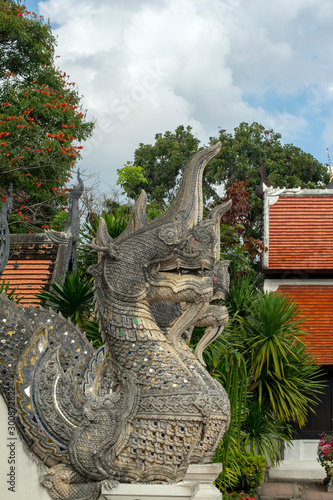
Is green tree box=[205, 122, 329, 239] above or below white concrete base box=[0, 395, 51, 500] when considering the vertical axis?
above

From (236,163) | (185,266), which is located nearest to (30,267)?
(185,266)

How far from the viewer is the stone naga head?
4891 millimetres

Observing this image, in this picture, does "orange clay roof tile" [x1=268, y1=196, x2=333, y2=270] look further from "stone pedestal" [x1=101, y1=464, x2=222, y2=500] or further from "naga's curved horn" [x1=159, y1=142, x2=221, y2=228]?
"stone pedestal" [x1=101, y1=464, x2=222, y2=500]

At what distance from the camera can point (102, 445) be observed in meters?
4.80

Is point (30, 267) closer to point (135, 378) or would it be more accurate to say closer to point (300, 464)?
point (300, 464)

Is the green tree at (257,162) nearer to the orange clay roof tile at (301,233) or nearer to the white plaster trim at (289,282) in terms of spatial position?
the orange clay roof tile at (301,233)

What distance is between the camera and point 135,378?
486cm

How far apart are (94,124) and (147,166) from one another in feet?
21.9

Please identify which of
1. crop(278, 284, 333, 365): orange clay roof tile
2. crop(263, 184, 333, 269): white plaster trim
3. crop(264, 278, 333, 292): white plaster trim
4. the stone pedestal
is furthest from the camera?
crop(263, 184, 333, 269): white plaster trim

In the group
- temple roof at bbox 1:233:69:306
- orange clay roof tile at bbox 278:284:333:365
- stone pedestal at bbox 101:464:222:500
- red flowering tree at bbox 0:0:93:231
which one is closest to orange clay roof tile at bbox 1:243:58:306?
temple roof at bbox 1:233:69:306

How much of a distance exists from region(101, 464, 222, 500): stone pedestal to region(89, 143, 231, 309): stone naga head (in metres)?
1.23

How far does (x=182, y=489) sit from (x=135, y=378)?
2.79 ft

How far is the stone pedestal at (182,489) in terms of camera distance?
4688 millimetres

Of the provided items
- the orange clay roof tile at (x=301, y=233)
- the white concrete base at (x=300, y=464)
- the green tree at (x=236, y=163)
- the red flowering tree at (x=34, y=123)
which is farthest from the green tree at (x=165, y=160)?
the white concrete base at (x=300, y=464)
